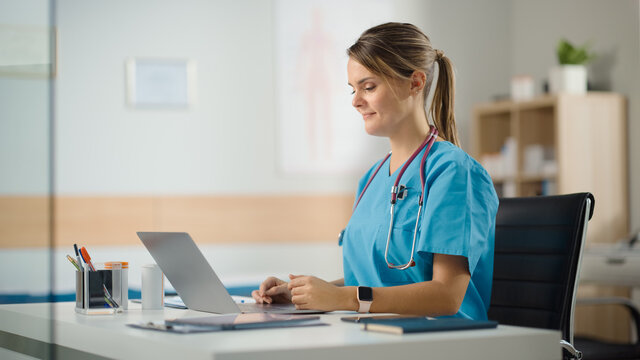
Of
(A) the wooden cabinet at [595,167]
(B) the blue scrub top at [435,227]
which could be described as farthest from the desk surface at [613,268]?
(B) the blue scrub top at [435,227]

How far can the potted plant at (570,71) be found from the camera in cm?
516

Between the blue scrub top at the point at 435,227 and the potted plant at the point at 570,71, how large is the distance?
12.0 ft

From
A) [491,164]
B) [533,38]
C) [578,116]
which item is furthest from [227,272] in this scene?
[533,38]

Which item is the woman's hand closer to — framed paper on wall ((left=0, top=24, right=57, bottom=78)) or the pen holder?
the pen holder

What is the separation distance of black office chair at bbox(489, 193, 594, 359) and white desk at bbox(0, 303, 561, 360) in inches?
22.9

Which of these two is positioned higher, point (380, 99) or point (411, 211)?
point (380, 99)

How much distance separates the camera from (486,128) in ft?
19.3

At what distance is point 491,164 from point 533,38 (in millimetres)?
1091

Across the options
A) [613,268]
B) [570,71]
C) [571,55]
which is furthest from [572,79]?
[613,268]

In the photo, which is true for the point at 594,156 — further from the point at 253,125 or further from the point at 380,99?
the point at 380,99

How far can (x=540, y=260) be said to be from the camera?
74.9 inches

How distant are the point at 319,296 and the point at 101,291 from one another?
1.49 feet

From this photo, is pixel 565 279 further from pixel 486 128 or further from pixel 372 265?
pixel 486 128

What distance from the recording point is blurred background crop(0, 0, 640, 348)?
5.18 meters
